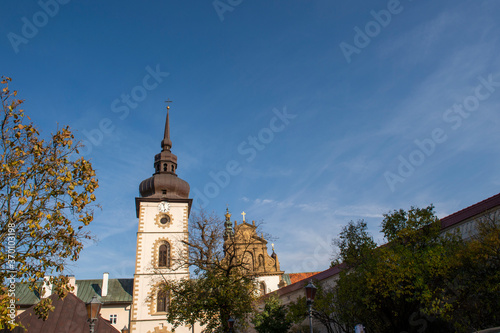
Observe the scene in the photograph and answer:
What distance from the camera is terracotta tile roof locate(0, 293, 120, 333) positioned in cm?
2047

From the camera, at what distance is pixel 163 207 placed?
3825 centimetres

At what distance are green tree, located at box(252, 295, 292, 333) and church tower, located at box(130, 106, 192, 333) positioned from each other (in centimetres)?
879

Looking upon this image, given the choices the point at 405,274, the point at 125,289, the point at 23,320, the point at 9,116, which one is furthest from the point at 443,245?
the point at 125,289

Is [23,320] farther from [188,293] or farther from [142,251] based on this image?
[142,251]

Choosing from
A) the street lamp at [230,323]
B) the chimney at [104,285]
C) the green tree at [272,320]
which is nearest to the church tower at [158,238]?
the chimney at [104,285]

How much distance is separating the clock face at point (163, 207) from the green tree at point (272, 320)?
51.5ft

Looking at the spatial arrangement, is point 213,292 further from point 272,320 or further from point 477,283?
point 477,283

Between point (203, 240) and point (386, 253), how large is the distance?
1561 cm

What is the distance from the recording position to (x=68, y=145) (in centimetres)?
976

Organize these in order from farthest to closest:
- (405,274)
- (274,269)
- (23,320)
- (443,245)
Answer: (274,269) → (23,320) → (443,245) → (405,274)

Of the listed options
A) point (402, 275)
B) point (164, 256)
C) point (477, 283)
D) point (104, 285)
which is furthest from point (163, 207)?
point (477, 283)

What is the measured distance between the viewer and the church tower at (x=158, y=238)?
110 ft

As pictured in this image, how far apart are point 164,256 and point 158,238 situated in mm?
1858

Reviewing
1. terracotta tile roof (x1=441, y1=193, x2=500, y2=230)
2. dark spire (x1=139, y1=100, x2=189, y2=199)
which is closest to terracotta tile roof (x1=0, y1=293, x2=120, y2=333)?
dark spire (x1=139, y1=100, x2=189, y2=199)
